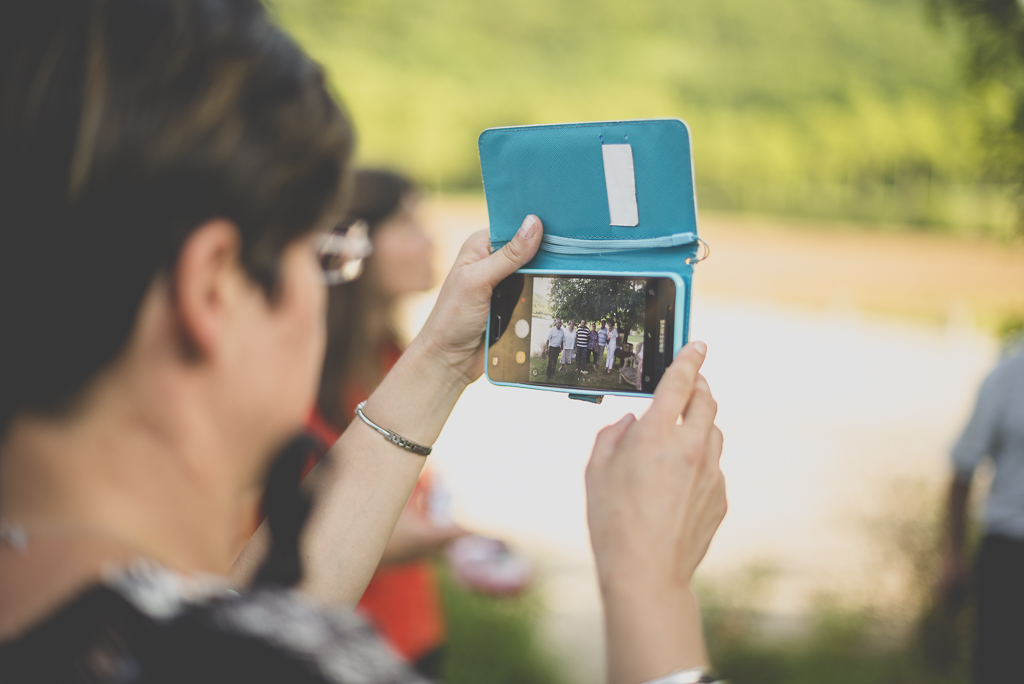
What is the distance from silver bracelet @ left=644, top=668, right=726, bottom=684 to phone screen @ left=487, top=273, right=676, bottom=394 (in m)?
0.49

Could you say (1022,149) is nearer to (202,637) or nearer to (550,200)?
(550,200)

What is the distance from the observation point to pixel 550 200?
4.32 ft

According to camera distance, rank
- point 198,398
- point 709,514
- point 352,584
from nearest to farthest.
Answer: point 198,398, point 709,514, point 352,584

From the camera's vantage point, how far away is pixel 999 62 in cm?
304

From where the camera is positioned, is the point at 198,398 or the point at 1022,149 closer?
the point at 198,398

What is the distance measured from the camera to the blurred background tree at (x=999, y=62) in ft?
9.77

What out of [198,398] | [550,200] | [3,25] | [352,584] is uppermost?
[3,25]

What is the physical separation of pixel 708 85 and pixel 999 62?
28362 mm

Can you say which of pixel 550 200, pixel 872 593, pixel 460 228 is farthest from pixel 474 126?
pixel 550 200

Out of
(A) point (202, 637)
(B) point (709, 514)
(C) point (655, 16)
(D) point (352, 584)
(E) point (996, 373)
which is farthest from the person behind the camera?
(C) point (655, 16)

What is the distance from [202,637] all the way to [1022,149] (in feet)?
11.1

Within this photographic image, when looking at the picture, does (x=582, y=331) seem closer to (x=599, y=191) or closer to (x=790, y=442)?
(x=599, y=191)

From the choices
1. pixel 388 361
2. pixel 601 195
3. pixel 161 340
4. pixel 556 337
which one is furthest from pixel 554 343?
pixel 388 361

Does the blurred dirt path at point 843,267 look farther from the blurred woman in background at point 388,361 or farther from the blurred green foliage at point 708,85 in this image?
the blurred woman in background at point 388,361
